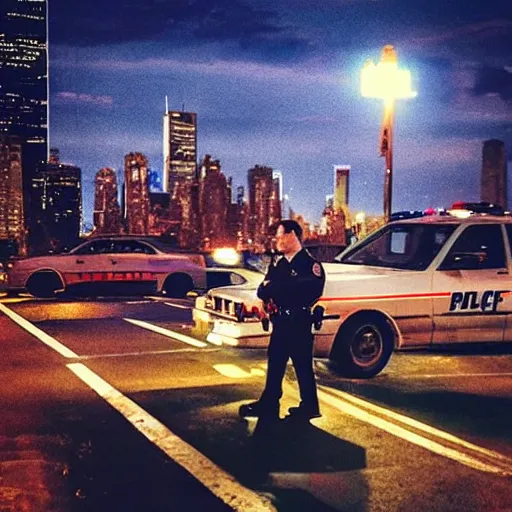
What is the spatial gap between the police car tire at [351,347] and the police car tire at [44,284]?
34.3 feet

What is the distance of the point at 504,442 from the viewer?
20.3 feet

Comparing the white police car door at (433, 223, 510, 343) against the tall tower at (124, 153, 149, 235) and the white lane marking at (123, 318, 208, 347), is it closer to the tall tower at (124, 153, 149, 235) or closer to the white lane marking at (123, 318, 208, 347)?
the white lane marking at (123, 318, 208, 347)

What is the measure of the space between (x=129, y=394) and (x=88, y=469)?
231 centimetres

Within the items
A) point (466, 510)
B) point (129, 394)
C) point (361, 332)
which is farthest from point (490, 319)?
point (466, 510)

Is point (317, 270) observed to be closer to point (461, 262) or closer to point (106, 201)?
point (461, 262)

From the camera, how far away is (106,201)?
124375mm

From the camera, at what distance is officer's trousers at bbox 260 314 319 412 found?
6.62 metres

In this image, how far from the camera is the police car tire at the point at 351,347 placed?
8539 millimetres

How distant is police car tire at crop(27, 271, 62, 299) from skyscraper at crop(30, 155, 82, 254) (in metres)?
115

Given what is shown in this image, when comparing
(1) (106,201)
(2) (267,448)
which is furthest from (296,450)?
(1) (106,201)

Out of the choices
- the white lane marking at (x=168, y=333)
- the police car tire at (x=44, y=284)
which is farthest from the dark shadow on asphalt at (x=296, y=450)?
the police car tire at (x=44, y=284)

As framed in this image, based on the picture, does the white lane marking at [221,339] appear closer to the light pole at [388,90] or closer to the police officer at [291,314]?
the police officer at [291,314]

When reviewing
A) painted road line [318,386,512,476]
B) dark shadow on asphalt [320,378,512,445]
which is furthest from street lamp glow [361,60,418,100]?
painted road line [318,386,512,476]

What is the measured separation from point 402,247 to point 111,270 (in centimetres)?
940
